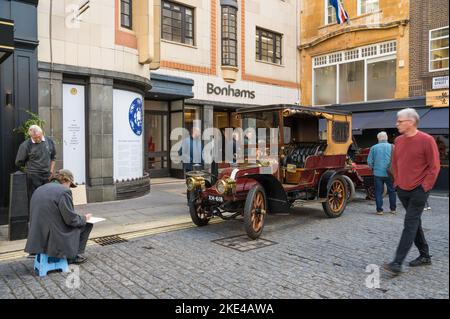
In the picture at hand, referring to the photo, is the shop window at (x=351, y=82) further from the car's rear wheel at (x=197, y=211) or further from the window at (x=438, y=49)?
the car's rear wheel at (x=197, y=211)

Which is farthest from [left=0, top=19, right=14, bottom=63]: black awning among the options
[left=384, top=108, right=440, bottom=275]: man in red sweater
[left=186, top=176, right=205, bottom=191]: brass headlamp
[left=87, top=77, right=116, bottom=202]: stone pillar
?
[left=384, top=108, right=440, bottom=275]: man in red sweater

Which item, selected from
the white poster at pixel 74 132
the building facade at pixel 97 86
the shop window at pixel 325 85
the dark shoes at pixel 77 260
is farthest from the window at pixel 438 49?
the dark shoes at pixel 77 260

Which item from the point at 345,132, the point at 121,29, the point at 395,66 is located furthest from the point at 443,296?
the point at 395,66

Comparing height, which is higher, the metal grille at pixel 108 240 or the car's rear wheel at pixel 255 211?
the car's rear wheel at pixel 255 211

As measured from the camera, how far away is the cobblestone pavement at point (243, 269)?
4258 mm

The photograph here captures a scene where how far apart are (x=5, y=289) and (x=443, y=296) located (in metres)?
4.70

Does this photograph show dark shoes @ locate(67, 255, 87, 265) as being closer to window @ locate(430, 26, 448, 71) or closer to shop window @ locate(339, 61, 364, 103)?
window @ locate(430, 26, 448, 71)

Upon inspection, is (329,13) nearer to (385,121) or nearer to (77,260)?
(385,121)

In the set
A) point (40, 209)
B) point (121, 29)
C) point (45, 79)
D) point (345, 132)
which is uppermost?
point (121, 29)

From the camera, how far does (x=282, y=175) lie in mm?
7746

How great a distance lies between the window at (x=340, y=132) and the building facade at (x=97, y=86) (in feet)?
18.1

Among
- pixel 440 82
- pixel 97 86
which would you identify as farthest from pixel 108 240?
pixel 440 82
